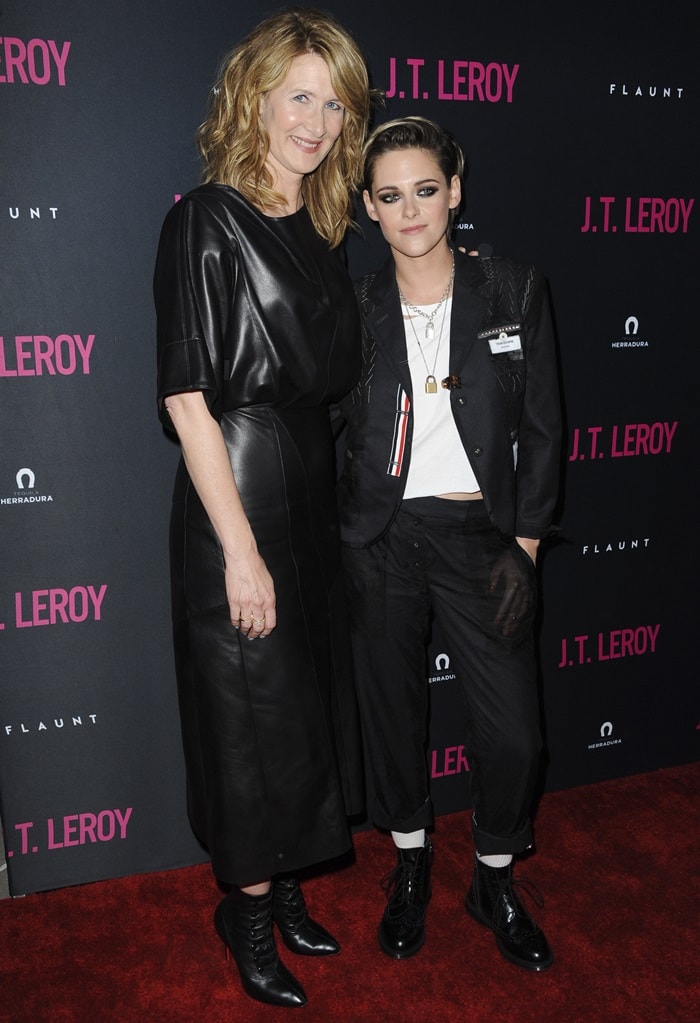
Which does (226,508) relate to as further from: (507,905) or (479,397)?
(507,905)

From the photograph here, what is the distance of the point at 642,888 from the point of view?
2633 mm

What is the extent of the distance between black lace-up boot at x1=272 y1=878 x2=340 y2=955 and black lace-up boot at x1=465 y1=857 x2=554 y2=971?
0.41m

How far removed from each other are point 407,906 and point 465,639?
30.0 inches

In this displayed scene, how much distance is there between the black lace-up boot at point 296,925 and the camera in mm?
2375

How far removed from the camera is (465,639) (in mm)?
2303

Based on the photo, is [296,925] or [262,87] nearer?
[262,87]

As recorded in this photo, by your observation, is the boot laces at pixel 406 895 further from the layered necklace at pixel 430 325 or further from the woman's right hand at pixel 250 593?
the layered necklace at pixel 430 325

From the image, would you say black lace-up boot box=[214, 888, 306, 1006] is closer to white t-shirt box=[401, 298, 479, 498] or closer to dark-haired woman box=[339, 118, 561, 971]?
dark-haired woman box=[339, 118, 561, 971]

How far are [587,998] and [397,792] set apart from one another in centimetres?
67

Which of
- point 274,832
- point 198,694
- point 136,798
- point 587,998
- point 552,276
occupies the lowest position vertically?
point 587,998

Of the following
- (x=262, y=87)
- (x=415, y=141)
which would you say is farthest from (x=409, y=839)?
(x=262, y=87)

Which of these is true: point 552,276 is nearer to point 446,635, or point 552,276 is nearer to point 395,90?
point 395,90

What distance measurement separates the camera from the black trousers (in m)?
2.23

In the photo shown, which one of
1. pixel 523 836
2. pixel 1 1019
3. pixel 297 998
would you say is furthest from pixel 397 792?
pixel 1 1019
